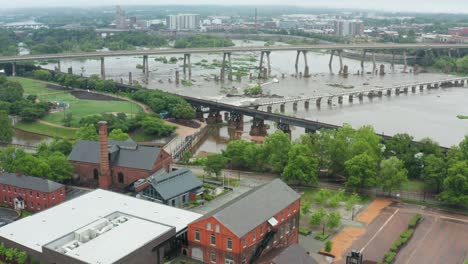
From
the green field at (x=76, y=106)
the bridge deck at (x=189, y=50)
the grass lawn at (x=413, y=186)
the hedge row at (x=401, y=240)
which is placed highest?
the bridge deck at (x=189, y=50)

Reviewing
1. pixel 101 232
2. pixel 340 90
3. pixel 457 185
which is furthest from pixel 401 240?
pixel 340 90

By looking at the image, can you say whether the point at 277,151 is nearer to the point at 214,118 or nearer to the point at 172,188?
the point at 172,188

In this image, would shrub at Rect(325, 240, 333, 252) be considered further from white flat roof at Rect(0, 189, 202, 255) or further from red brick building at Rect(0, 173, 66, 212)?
red brick building at Rect(0, 173, 66, 212)

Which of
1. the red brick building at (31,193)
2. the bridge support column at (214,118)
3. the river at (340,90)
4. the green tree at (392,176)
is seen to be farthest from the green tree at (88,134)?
the green tree at (392,176)

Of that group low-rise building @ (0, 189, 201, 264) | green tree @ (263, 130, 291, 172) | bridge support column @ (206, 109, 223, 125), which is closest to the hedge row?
low-rise building @ (0, 189, 201, 264)

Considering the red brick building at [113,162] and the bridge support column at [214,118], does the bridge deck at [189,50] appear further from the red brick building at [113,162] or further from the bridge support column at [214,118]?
the red brick building at [113,162]

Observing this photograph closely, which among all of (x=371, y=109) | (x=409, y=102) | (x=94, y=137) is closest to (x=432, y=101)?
(x=409, y=102)

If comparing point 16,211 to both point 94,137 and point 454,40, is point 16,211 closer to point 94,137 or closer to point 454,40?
point 94,137

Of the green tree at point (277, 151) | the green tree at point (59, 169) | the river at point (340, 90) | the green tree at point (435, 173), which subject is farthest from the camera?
the river at point (340, 90)
